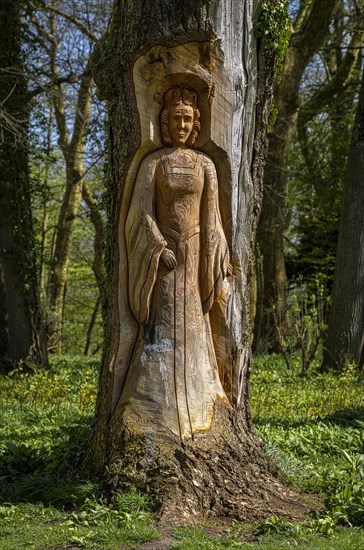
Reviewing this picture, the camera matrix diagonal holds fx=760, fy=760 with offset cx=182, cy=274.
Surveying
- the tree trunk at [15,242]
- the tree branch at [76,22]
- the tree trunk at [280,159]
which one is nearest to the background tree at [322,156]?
the tree trunk at [280,159]

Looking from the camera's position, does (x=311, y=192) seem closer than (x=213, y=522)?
No

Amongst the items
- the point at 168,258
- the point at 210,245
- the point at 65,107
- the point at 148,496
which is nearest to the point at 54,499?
the point at 148,496

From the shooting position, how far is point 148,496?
5.25 metres

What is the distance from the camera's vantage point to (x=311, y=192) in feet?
73.3

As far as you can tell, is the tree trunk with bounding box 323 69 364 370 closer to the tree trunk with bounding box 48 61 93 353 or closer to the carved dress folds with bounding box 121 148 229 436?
the tree trunk with bounding box 48 61 93 353

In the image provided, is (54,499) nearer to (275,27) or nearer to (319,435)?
(319,435)

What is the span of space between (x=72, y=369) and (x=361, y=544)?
8850mm

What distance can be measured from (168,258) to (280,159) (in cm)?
1170

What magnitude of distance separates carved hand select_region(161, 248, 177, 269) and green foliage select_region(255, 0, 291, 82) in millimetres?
1799

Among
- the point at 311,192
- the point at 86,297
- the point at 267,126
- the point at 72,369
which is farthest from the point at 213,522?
the point at 86,297

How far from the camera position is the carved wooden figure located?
5547 millimetres

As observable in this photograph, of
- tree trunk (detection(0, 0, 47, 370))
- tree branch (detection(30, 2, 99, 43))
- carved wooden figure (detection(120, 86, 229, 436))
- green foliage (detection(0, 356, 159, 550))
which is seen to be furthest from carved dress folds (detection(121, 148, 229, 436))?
tree branch (detection(30, 2, 99, 43))

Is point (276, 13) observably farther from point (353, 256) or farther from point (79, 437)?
point (353, 256)

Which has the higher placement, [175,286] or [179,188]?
[179,188]
